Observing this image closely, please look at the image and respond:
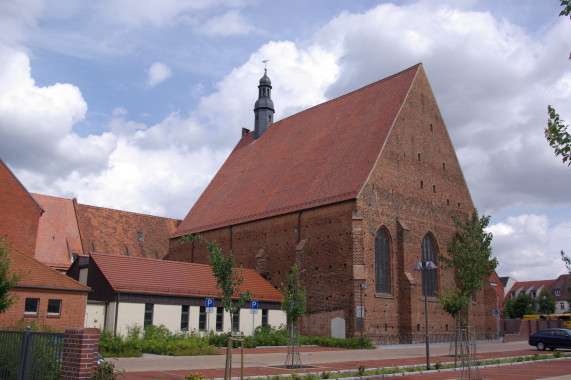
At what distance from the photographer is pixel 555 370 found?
16.9 metres

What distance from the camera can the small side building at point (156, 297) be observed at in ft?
84.4

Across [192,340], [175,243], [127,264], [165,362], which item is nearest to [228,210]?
[175,243]

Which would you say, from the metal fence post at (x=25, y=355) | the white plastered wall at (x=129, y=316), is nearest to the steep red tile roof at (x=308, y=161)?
the white plastered wall at (x=129, y=316)

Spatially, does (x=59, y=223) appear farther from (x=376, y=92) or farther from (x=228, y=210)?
(x=376, y=92)

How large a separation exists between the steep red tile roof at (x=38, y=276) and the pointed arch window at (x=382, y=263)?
50.9 ft

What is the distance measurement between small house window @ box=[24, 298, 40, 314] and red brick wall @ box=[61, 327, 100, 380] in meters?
17.5

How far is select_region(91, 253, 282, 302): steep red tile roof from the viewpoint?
26625 mm

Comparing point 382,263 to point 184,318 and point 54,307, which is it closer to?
point 184,318

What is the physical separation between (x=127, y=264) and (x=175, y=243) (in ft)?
50.1

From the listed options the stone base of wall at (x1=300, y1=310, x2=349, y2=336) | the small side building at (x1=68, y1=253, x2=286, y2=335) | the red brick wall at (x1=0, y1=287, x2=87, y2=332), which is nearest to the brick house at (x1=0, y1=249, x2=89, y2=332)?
the red brick wall at (x1=0, y1=287, x2=87, y2=332)

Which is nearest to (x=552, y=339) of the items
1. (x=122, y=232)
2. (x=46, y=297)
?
(x=46, y=297)

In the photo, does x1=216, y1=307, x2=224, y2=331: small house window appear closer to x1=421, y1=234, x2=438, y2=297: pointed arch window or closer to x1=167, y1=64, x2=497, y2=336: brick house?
x1=167, y1=64, x2=497, y2=336: brick house

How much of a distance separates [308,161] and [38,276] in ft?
57.9

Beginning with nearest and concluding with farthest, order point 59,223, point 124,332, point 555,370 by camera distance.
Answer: point 555,370
point 124,332
point 59,223
